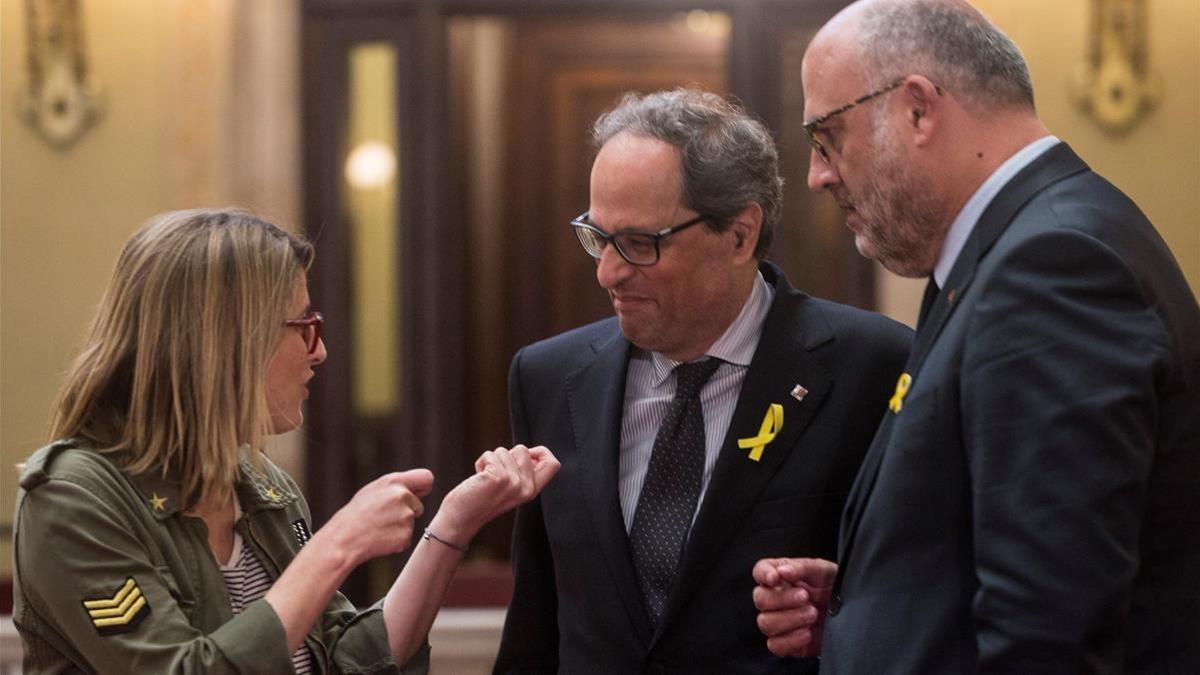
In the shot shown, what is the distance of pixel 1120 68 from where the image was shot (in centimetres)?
514

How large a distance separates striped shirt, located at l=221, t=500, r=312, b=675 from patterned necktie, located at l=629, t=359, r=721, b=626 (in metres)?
0.56

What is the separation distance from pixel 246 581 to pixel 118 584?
0.84 ft

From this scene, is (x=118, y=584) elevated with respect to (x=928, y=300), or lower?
lower

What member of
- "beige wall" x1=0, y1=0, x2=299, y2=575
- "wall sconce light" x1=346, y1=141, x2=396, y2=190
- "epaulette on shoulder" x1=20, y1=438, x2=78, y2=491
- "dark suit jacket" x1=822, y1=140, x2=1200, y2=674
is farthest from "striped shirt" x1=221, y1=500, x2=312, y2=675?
"wall sconce light" x1=346, y1=141, x2=396, y2=190

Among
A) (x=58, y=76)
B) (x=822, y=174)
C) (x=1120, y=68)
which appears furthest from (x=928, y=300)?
(x=58, y=76)

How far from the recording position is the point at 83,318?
5.30m

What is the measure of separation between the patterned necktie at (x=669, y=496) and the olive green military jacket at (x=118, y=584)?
2.22 ft

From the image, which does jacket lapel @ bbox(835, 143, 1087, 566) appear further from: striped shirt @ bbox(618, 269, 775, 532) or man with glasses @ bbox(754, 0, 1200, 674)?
striped shirt @ bbox(618, 269, 775, 532)

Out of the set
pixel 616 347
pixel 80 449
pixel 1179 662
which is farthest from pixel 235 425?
pixel 1179 662

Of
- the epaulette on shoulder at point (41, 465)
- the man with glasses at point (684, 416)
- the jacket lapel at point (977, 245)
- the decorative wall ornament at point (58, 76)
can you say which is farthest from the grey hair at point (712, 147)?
the decorative wall ornament at point (58, 76)

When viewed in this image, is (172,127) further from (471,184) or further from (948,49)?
(948,49)

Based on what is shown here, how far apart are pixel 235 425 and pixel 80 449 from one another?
216 mm

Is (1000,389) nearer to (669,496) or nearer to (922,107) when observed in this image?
(922,107)

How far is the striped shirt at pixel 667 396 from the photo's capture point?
105 inches
